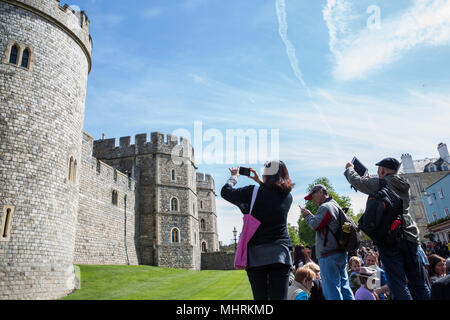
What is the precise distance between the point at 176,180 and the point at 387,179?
26.2m

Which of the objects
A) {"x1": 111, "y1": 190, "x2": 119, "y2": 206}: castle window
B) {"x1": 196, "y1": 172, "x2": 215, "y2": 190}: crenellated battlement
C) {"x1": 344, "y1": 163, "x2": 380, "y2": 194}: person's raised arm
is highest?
{"x1": 196, "y1": 172, "x2": 215, "y2": 190}: crenellated battlement

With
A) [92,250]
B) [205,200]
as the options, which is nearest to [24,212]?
[92,250]

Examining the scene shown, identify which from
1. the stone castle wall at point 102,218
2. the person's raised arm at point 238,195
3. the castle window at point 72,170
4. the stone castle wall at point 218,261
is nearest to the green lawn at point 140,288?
the stone castle wall at point 102,218

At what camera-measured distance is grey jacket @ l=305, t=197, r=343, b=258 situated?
414 cm

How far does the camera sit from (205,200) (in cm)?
4169

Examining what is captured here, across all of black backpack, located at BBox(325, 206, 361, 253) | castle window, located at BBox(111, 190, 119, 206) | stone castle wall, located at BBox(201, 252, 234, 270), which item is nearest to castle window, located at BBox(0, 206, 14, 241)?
black backpack, located at BBox(325, 206, 361, 253)

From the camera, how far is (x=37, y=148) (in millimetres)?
12117

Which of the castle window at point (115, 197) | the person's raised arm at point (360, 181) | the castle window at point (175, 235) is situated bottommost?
the person's raised arm at point (360, 181)

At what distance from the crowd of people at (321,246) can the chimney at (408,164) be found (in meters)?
51.0

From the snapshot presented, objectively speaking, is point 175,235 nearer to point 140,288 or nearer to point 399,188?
point 140,288

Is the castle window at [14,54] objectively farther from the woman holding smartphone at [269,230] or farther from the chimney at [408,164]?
the chimney at [408,164]

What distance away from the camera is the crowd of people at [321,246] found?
127 inches

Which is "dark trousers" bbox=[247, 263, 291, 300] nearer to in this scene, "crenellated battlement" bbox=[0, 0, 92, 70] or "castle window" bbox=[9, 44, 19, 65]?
"castle window" bbox=[9, 44, 19, 65]

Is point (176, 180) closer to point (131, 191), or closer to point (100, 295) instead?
point (131, 191)
